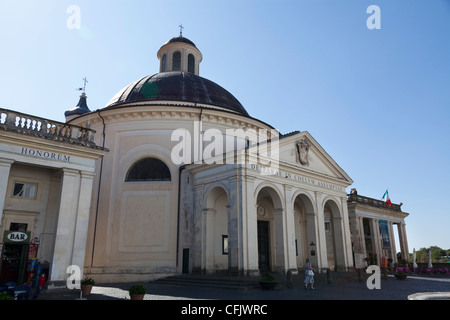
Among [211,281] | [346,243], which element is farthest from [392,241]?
[211,281]

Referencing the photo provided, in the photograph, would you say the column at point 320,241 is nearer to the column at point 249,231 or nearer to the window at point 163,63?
the column at point 249,231

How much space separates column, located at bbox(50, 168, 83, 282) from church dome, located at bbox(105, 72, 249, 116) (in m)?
9.47

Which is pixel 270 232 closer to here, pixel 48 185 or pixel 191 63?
pixel 48 185

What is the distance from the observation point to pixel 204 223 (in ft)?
59.7

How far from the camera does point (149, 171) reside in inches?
815

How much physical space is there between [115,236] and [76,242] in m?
6.32

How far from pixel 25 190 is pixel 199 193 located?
338 inches

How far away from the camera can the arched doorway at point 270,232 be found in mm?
18084

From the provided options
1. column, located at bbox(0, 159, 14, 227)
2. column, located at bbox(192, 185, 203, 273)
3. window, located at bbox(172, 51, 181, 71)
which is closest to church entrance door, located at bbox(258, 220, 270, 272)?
column, located at bbox(192, 185, 203, 273)

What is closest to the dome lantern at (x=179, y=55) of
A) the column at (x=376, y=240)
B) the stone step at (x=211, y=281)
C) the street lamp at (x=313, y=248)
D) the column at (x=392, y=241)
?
the street lamp at (x=313, y=248)

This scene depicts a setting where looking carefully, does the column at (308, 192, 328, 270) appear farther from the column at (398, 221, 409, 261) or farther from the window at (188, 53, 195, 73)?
the column at (398, 221, 409, 261)

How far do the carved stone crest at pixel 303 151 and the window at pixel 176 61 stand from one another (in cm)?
1426
